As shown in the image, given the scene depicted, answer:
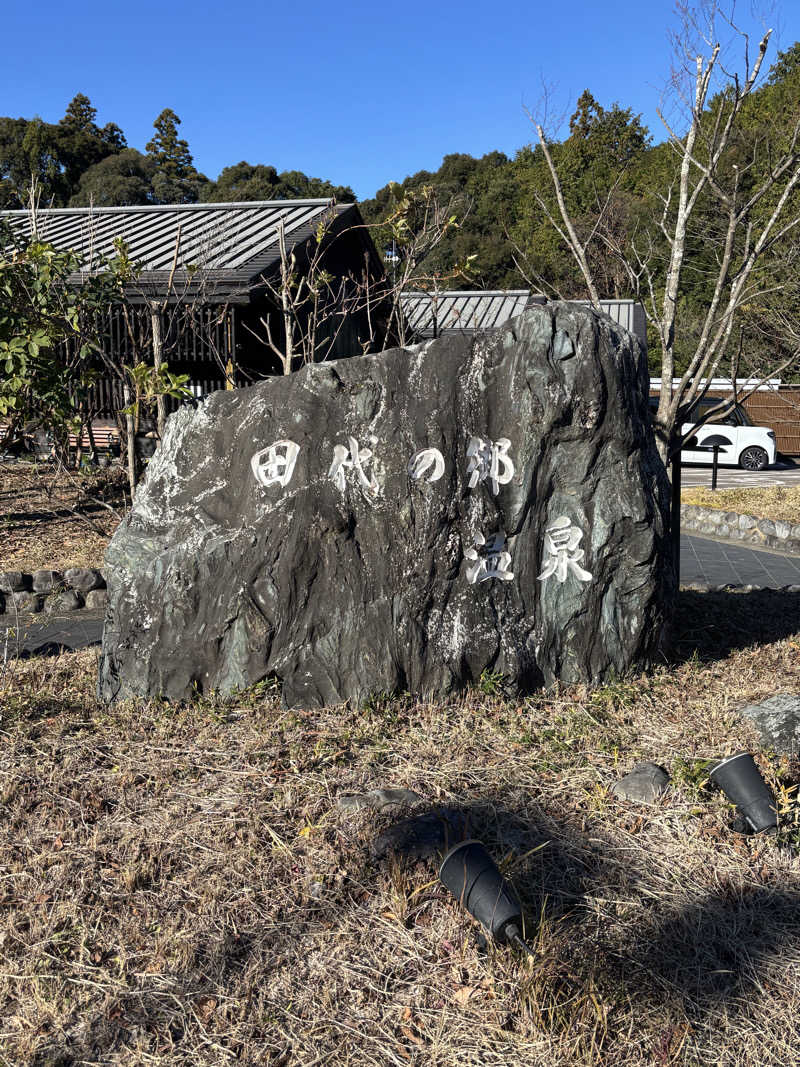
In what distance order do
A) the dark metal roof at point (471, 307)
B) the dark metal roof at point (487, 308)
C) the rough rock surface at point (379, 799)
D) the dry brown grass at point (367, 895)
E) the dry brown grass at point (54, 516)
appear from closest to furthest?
the dry brown grass at point (367, 895)
the rough rock surface at point (379, 799)
the dry brown grass at point (54, 516)
the dark metal roof at point (471, 307)
the dark metal roof at point (487, 308)

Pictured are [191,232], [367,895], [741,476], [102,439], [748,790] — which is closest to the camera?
[367,895]

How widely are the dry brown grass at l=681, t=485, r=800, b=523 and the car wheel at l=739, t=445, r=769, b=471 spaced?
5341 millimetres

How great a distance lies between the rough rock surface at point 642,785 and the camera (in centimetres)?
363

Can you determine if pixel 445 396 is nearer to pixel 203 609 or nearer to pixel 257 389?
pixel 257 389

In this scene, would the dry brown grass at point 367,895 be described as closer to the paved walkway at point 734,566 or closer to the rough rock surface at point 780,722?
the rough rock surface at point 780,722

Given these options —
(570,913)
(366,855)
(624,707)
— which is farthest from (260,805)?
(624,707)

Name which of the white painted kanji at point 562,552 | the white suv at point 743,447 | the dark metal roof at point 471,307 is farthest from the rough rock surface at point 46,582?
the white suv at point 743,447

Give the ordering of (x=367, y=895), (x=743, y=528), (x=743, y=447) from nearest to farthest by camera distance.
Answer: (x=367, y=895) → (x=743, y=528) → (x=743, y=447)

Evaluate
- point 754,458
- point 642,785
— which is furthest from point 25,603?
point 754,458

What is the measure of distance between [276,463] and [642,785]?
7.63 feet

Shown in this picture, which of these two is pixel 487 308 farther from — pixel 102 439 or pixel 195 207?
pixel 102 439

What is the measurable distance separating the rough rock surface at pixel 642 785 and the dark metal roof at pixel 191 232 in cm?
852

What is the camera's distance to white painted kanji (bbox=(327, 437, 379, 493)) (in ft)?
14.7

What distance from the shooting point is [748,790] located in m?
3.42
